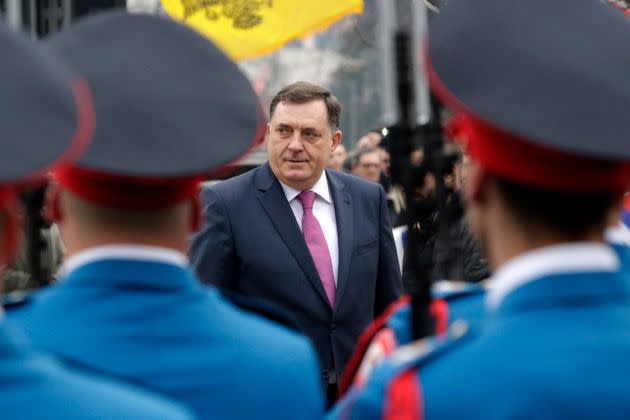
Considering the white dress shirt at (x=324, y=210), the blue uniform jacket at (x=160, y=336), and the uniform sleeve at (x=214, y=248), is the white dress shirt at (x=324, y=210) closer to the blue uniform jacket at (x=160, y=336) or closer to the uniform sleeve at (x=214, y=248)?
the uniform sleeve at (x=214, y=248)

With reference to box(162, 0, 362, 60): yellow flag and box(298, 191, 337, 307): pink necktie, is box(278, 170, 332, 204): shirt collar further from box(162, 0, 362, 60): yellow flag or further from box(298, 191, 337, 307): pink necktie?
box(162, 0, 362, 60): yellow flag

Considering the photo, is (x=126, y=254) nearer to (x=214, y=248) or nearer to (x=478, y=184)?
(x=478, y=184)

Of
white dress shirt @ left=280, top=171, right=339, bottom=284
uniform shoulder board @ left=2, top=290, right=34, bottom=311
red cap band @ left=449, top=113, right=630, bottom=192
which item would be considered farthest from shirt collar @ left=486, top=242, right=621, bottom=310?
white dress shirt @ left=280, top=171, right=339, bottom=284

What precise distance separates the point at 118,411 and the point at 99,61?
2.92 feet

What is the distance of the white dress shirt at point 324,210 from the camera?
20.3 ft

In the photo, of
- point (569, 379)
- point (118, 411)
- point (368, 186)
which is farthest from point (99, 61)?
point (368, 186)

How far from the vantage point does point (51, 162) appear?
208cm

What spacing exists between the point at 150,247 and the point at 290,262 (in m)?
3.32

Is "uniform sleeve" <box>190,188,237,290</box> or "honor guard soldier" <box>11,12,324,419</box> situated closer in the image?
"honor guard soldier" <box>11,12,324,419</box>

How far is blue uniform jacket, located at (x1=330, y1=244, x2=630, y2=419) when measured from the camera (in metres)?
2.32

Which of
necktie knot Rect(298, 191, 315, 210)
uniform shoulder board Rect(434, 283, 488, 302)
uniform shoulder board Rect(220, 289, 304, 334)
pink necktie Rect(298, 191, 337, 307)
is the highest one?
uniform shoulder board Rect(434, 283, 488, 302)

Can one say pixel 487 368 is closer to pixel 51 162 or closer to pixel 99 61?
pixel 51 162

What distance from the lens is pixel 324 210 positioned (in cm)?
634

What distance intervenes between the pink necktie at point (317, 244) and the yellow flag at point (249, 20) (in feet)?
8.59
